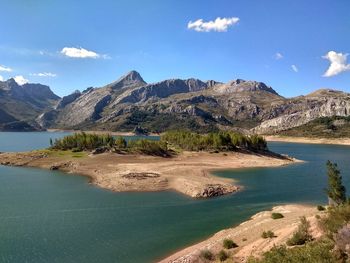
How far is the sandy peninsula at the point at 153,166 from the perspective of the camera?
9275 cm

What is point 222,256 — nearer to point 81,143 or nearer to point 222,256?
point 222,256

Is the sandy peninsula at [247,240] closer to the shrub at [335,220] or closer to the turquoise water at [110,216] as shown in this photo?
the shrub at [335,220]

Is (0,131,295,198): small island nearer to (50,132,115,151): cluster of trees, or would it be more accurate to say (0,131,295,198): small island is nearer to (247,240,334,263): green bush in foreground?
(50,132,115,151): cluster of trees

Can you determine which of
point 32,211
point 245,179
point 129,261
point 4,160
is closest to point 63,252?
point 129,261

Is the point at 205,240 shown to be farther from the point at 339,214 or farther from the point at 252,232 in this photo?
the point at 339,214

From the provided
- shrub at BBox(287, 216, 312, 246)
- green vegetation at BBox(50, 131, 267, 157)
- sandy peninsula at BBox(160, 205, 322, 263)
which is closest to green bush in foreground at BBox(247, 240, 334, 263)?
shrub at BBox(287, 216, 312, 246)

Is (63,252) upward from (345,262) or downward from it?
downward

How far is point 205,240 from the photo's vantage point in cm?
5353

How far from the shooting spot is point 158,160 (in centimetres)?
13962

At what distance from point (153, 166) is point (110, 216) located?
5753 cm

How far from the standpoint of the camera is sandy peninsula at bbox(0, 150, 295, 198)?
9275cm

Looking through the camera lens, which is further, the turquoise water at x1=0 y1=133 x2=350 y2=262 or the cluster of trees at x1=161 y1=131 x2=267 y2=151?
the cluster of trees at x1=161 y1=131 x2=267 y2=151

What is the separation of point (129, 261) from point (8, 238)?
20576 mm

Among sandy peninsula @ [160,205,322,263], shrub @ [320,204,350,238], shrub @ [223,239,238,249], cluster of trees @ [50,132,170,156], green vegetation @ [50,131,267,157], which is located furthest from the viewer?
green vegetation @ [50,131,267,157]
